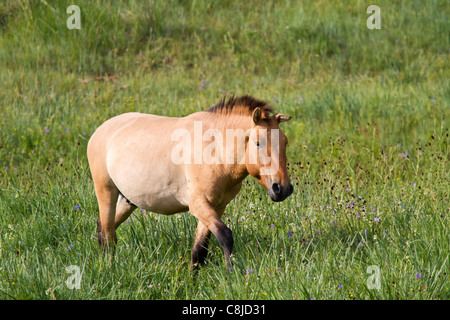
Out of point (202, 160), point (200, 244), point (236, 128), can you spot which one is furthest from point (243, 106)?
point (200, 244)

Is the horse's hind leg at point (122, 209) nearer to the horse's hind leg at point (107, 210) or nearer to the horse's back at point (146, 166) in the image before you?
the horse's hind leg at point (107, 210)

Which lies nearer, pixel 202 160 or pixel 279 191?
pixel 279 191

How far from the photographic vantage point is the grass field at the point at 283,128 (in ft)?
13.9

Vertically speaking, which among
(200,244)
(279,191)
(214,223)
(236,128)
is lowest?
(200,244)

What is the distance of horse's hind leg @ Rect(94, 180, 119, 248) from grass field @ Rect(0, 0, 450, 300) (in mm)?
155

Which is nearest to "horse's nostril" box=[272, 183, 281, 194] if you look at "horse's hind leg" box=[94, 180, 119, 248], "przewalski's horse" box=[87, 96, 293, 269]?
"przewalski's horse" box=[87, 96, 293, 269]

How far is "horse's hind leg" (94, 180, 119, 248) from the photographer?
15.9 ft

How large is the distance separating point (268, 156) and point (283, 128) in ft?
14.8

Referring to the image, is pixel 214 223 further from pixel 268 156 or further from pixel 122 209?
pixel 122 209

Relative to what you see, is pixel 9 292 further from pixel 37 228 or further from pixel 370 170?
pixel 370 170

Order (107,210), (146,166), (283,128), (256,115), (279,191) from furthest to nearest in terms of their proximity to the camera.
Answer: (283,128) → (107,210) → (146,166) → (256,115) → (279,191)

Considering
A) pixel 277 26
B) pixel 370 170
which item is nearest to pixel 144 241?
pixel 370 170

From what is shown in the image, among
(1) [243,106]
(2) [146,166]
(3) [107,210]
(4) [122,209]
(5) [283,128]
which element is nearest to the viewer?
(1) [243,106]

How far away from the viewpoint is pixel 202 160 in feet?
14.0
